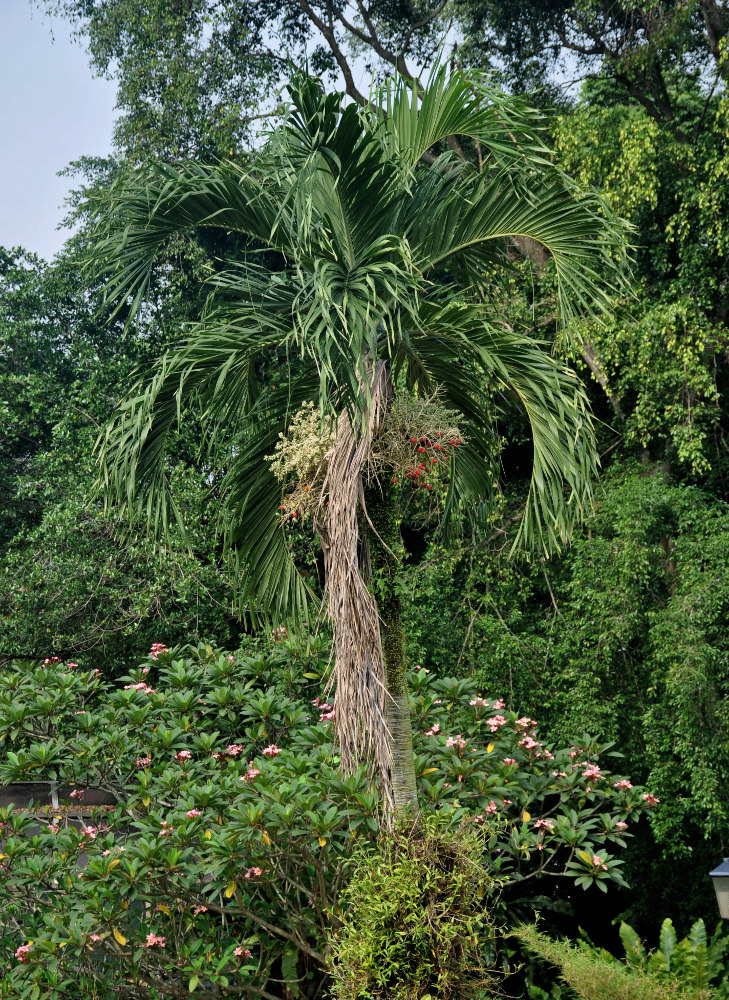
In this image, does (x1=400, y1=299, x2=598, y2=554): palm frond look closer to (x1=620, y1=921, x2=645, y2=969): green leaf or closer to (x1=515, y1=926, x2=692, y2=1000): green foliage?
(x1=515, y1=926, x2=692, y2=1000): green foliage

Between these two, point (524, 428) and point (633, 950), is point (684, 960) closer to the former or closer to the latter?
point (633, 950)

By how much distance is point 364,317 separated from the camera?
3873mm

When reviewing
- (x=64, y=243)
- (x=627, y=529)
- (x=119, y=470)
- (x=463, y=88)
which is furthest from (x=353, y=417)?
(x=64, y=243)

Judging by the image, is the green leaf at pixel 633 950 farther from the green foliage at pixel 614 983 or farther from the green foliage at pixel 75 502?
the green foliage at pixel 75 502

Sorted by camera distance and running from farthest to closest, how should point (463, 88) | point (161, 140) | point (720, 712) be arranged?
point (161, 140) → point (720, 712) → point (463, 88)

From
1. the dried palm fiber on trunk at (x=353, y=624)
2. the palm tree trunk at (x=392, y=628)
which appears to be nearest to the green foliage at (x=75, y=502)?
the palm tree trunk at (x=392, y=628)

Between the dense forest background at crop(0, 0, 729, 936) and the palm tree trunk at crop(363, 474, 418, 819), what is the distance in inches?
110

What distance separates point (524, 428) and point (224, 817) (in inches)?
233

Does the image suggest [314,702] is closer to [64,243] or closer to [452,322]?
[452,322]

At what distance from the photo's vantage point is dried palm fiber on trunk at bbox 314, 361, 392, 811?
4.31 meters

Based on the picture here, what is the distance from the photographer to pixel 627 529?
7.84 metres

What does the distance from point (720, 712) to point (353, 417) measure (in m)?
4.20

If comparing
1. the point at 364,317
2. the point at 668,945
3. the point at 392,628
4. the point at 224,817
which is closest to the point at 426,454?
the point at 392,628

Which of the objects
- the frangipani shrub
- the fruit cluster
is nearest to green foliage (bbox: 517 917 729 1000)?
the frangipani shrub
